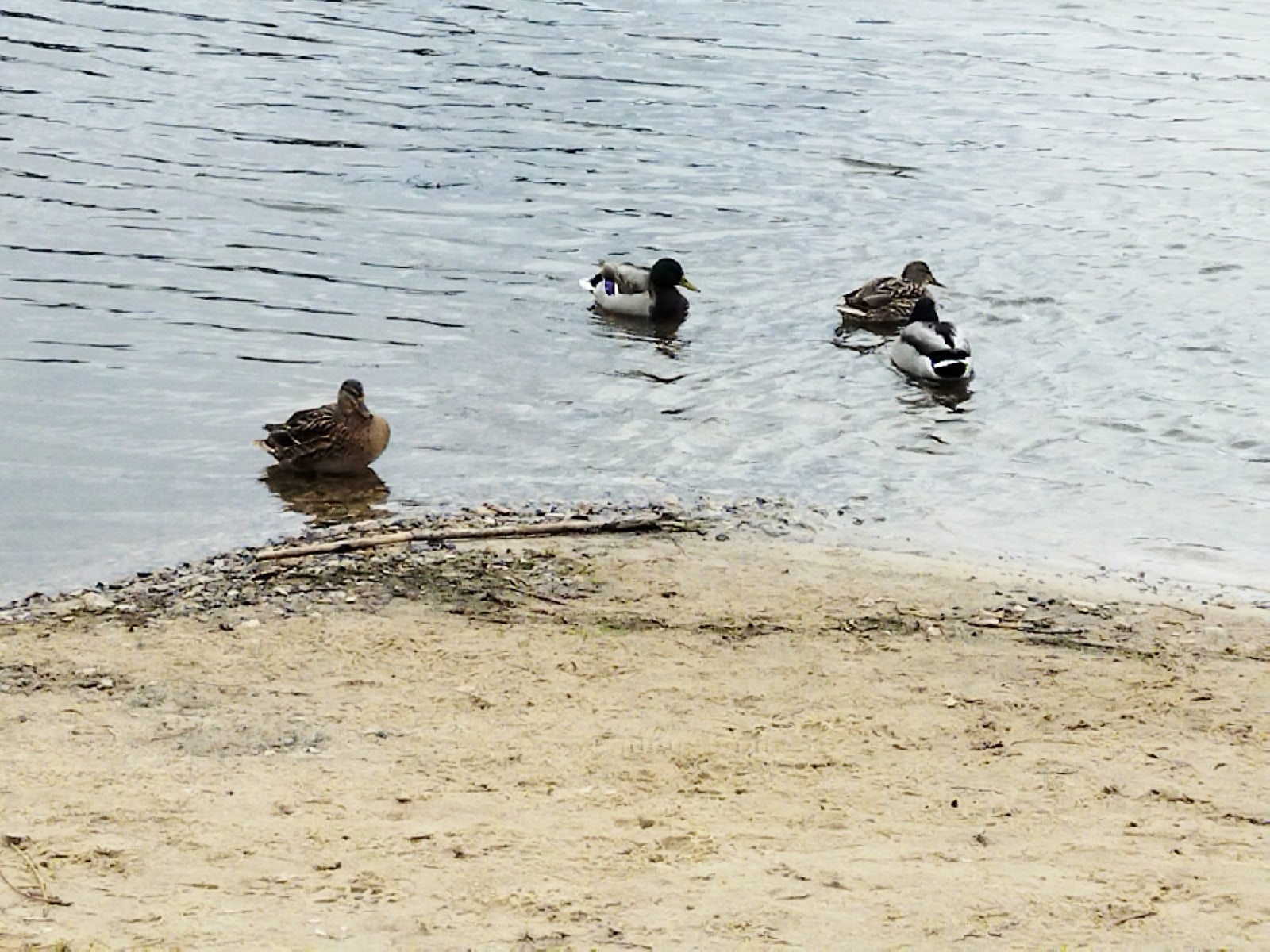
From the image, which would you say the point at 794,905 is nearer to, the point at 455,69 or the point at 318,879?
the point at 318,879

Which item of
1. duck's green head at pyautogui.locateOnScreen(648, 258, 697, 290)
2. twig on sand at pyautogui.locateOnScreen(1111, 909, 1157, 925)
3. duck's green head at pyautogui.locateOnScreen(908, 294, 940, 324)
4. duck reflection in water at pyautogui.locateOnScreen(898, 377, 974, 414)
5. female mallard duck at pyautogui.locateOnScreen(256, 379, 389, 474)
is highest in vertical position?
duck's green head at pyautogui.locateOnScreen(648, 258, 697, 290)

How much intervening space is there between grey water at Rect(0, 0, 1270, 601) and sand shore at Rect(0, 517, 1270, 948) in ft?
4.16

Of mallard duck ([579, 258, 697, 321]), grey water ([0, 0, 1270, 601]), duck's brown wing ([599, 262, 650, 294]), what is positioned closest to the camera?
grey water ([0, 0, 1270, 601])

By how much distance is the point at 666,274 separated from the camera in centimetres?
1452

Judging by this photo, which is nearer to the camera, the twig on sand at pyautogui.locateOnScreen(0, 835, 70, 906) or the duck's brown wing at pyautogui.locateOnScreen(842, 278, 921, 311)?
the twig on sand at pyautogui.locateOnScreen(0, 835, 70, 906)

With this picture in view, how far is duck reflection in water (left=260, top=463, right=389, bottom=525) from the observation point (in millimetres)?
10266

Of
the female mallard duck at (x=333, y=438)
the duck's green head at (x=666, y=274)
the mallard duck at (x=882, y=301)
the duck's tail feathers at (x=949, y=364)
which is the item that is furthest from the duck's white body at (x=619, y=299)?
the female mallard duck at (x=333, y=438)

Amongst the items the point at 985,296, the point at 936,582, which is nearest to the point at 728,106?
→ the point at 985,296

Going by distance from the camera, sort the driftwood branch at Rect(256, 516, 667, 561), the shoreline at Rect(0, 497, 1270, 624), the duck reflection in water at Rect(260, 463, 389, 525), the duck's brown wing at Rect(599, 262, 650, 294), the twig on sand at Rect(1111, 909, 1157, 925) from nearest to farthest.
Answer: the twig on sand at Rect(1111, 909, 1157, 925) < the shoreline at Rect(0, 497, 1270, 624) < the driftwood branch at Rect(256, 516, 667, 561) < the duck reflection in water at Rect(260, 463, 389, 525) < the duck's brown wing at Rect(599, 262, 650, 294)

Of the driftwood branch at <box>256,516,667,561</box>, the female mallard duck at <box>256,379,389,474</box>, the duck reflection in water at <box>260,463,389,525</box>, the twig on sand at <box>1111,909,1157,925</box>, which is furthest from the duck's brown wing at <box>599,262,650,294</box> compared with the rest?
the twig on sand at <box>1111,909,1157,925</box>

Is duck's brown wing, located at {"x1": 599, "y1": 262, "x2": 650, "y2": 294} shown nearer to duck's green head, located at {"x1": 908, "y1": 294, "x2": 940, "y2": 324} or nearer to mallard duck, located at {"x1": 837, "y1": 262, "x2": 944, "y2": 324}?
mallard duck, located at {"x1": 837, "y1": 262, "x2": 944, "y2": 324}

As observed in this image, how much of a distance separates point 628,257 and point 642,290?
1813 mm

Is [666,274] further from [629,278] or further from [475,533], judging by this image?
[475,533]

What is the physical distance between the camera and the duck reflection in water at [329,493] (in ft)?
33.7
